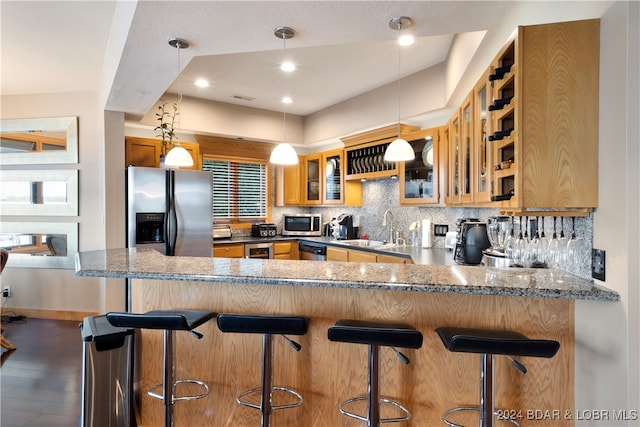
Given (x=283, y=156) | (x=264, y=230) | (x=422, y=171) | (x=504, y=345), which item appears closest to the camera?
(x=504, y=345)

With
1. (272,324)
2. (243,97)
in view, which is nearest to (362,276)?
(272,324)

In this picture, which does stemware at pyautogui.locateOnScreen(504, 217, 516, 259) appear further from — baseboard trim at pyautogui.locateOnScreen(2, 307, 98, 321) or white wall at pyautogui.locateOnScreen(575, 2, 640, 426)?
baseboard trim at pyautogui.locateOnScreen(2, 307, 98, 321)

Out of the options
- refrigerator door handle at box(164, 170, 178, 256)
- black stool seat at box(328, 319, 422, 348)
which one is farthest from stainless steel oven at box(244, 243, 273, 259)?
black stool seat at box(328, 319, 422, 348)

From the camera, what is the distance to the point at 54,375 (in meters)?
2.89

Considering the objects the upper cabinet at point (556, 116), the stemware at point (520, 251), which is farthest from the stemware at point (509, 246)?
the upper cabinet at point (556, 116)

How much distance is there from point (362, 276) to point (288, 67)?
2765mm

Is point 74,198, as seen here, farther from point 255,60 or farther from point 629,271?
point 629,271

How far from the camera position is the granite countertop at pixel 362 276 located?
1.49m

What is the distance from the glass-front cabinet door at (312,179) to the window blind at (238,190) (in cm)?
67

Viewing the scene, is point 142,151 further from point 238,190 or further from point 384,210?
point 384,210

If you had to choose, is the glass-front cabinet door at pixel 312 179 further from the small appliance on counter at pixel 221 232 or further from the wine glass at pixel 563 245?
the wine glass at pixel 563 245

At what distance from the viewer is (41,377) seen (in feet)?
9.35

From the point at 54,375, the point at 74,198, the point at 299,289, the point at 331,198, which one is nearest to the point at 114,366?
the point at 299,289

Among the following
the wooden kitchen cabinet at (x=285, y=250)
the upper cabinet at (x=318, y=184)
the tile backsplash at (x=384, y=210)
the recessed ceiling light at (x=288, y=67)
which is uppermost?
the recessed ceiling light at (x=288, y=67)
